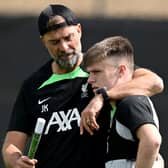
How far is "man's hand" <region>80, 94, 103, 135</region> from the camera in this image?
4.75 m

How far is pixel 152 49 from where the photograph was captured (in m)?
7.70

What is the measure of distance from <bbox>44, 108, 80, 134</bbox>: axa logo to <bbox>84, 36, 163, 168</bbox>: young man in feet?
1.05

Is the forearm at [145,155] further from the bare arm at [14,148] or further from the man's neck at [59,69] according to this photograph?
the man's neck at [59,69]

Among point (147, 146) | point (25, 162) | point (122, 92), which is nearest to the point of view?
point (147, 146)

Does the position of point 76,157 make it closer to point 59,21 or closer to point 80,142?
point 80,142

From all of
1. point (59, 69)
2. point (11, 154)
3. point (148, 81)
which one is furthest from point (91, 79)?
point (11, 154)

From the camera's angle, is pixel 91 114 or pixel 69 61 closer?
pixel 91 114

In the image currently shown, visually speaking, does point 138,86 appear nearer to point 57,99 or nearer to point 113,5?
point 57,99

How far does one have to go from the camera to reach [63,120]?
5121 millimetres

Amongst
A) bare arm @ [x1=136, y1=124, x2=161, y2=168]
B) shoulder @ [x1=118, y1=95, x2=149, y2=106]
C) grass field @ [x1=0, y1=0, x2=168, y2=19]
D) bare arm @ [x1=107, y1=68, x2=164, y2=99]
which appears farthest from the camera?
grass field @ [x1=0, y1=0, x2=168, y2=19]

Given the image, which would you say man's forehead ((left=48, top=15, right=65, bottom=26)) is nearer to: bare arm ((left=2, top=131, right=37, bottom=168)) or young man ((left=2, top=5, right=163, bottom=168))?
young man ((left=2, top=5, right=163, bottom=168))

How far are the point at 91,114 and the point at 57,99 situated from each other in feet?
1.60

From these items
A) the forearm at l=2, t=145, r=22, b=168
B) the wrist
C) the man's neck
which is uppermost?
the wrist

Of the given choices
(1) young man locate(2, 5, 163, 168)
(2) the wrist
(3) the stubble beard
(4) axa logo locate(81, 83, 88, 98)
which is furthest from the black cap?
(2) the wrist
